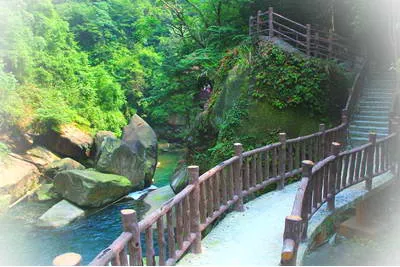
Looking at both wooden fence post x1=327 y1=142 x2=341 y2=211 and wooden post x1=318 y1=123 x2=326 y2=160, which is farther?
wooden post x1=318 y1=123 x2=326 y2=160

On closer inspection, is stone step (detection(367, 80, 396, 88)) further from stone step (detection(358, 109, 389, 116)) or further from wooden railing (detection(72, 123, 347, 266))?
wooden railing (detection(72, 123, 347, 266))

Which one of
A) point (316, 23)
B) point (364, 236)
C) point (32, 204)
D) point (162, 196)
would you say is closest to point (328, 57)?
point (316, 23)

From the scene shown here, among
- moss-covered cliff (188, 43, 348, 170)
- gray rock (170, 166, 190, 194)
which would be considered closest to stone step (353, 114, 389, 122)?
moss-covered cliff (188, 43, 348, 170)

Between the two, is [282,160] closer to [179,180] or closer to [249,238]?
[249,238]

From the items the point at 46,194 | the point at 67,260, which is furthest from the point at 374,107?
the point at 46,194

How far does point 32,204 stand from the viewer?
39.1 ft

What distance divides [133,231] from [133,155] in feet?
34.3

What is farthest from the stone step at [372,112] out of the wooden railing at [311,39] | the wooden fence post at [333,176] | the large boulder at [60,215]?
the large boulder at [60,215]

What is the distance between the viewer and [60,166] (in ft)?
46.0

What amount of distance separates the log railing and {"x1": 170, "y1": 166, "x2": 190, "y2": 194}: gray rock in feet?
18.5

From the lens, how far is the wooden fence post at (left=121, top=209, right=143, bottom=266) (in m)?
3.35

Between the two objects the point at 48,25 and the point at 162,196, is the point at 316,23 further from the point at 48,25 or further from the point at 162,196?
the point at 48,25

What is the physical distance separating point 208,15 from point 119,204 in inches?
346

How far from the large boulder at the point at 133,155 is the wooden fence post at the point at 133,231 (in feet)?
33.1
